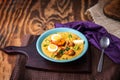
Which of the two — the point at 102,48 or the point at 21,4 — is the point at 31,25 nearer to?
the point at 21,4

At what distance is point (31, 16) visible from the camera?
6.18 feet

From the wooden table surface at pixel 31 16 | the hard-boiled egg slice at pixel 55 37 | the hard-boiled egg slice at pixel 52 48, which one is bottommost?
the wooden table surface at pixel 31 16

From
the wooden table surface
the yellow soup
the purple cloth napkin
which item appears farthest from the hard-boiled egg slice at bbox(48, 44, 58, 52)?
the wooden table surface

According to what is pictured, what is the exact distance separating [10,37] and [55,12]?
0.42 m

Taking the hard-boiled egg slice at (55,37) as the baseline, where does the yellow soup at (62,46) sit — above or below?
below

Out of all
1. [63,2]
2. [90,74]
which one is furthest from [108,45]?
[63,2]

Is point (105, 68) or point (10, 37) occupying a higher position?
point (105, 68)

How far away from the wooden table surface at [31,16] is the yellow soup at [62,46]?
1.59 feet

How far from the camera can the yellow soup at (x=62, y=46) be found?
1.07 m

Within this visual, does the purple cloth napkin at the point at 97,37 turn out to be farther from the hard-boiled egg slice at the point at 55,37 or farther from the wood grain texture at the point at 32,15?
the wood grain texture at the point at 32,15

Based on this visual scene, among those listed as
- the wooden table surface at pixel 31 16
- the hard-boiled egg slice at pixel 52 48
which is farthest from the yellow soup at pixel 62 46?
the wooden table surface at pixel 31 16

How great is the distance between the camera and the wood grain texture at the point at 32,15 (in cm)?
174

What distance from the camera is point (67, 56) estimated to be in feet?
3.50

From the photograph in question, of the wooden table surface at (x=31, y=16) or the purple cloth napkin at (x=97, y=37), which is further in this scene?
the wooden table surface at (x=31, y=16)
